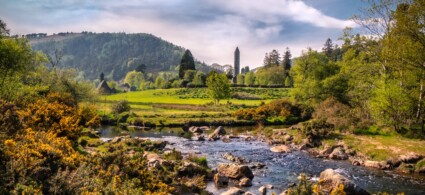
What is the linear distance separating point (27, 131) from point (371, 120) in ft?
131

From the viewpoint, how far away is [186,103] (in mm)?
95312

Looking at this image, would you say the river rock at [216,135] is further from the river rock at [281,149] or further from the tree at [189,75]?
the tree at [189,75]

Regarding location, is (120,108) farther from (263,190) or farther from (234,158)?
(263,190)

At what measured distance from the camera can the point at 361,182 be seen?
86.5ft

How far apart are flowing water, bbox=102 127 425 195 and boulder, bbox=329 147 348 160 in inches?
58.3

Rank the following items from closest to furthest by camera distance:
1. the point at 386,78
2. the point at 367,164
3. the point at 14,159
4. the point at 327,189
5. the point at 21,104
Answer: the point at 14,159, the point at 327,189, the point at 21,104, the point at 367,164, the point at 386,78

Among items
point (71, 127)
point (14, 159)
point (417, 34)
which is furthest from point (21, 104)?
point (417, 34)

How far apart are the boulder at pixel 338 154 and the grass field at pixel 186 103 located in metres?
33.4

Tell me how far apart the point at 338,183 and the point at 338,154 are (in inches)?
550

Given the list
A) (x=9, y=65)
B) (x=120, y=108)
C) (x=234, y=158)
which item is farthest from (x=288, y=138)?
(x=120, y=108)

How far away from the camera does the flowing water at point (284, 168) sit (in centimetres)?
2519

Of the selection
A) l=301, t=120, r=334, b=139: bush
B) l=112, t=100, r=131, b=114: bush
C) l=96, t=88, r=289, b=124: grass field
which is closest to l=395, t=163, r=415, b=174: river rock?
l=301, t=120, r=334, b=139: bush

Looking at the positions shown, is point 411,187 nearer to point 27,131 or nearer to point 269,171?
point 269,171

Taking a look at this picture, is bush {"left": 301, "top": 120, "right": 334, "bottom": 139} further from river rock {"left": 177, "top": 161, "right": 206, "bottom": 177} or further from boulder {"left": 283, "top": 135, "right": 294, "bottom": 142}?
river rock {"left": 177, "top": 161, "right": 206, "bottom": 177}
